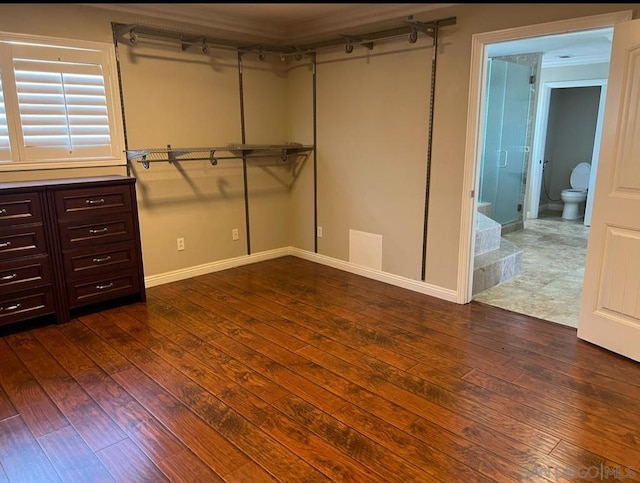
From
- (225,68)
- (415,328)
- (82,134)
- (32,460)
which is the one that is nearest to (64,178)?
(82,134)

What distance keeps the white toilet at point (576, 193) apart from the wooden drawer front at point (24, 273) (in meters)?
7.38

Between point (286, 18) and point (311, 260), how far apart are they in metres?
2.49

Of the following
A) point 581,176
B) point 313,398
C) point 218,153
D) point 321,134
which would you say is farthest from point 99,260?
point 581,176

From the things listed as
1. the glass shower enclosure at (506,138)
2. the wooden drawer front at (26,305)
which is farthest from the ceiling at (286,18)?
the wooden drawer front at (26,305)

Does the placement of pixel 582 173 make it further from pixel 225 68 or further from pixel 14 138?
pixel 14 138

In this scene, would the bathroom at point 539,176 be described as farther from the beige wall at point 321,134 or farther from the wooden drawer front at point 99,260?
the wooden drawer front at point 99,260

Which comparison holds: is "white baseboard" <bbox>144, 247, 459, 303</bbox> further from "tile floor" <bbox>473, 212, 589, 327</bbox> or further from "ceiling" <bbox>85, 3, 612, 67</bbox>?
"ceiling" <bbox>85, 3, 612, 67</bbox>

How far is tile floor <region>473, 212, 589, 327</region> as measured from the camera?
3.78 m

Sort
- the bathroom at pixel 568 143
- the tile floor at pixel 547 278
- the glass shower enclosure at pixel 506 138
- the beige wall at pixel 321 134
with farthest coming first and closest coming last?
1. the bathroom at pixel 568 143
2. the glass shower enclosure at pixel 506 138
3. the tile floor at pixel 547 278
4. the beige wall at pixel 321 134

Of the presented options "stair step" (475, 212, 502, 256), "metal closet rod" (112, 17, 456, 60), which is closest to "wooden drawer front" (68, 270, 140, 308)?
"metal closet rod" (112, 17, 456, 60)

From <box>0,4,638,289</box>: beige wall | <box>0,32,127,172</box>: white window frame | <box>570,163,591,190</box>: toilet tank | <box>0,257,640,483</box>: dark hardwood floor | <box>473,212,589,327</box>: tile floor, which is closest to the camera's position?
<box>0,257,640,483</box>: dark hardwood floor

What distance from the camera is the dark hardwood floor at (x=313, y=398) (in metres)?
2.03

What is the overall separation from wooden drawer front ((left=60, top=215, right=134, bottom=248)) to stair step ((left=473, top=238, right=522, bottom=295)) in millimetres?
2964

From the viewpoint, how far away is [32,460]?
2074mm
